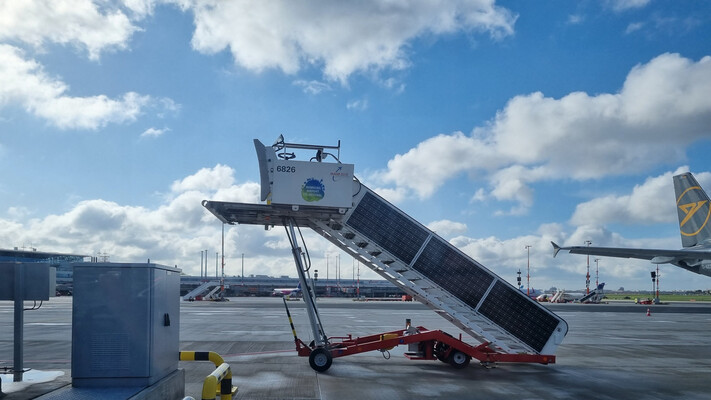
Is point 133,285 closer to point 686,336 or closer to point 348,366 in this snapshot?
point 348,366

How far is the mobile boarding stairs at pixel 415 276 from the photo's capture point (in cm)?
1508

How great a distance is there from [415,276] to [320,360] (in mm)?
3467

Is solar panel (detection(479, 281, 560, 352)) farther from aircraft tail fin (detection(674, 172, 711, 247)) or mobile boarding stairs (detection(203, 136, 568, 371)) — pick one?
aircraft tail fin (detection(674, 172, 711, 247))

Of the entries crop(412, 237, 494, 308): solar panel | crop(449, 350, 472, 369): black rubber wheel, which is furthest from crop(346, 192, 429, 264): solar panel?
crop(449, 350, 472, 369): black rubber wheel

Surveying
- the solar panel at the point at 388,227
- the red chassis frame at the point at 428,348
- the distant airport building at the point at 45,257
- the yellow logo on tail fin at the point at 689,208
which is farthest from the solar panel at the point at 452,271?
the distant airport building at the point at 45,257

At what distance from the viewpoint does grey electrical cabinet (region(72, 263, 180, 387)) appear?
7.59 meters

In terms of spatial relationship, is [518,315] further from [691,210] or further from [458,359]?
[691,210]

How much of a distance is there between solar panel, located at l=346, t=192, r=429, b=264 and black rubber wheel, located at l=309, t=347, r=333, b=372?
128 inches

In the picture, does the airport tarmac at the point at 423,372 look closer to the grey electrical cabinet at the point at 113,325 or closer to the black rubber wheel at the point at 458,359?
the black rubber wheel at the point at 458,359

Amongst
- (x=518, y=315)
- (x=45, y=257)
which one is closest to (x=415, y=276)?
(x=518, y=315)

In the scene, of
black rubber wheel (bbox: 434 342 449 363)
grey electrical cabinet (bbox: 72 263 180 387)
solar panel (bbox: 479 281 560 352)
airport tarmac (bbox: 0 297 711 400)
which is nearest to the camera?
grey electrical cabinet (bbox: 72 263 180 387)

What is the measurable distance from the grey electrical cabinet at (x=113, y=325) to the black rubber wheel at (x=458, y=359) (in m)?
9.86

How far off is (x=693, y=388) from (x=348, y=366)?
28.7 feet

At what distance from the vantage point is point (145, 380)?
7.68 m
